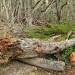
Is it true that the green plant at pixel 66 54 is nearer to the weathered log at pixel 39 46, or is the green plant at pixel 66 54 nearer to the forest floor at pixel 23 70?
the weathered log at pixel 39 46

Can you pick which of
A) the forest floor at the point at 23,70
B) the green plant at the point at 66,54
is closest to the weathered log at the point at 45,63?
the forest floor at the point at 23,70

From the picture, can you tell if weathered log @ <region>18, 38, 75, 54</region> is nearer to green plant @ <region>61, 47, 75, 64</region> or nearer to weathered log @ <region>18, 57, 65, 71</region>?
green plant @ <region>61, 47, 75, 64</region>

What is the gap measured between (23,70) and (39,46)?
2.76 feet

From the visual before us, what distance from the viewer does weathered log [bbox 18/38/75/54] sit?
6.41 m

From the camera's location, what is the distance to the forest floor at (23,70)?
622cm

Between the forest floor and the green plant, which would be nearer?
the forest floor

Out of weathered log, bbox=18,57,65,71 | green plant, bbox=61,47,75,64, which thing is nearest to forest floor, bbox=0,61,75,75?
weathered log, bbox=18,57,65,71

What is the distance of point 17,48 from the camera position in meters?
6.31

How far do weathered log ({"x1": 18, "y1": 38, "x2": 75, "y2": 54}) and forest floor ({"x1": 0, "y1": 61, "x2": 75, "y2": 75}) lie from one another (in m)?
0.47

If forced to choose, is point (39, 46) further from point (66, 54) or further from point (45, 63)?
point (66, 54)

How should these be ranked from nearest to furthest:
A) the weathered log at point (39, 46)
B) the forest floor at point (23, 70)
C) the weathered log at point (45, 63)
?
the forest floor at point (23, 70) < the weathered log at point (39, 46) < the weathered log at point (45, 63)

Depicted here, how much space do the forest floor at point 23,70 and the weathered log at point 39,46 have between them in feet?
1.55

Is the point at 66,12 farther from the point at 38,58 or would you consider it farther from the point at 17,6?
the point at 38,58

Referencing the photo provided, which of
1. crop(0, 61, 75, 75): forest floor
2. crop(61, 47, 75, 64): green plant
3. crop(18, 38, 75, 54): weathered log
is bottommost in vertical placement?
crop(0, 61, 75, 75): forest floor
